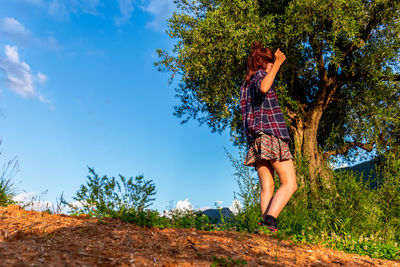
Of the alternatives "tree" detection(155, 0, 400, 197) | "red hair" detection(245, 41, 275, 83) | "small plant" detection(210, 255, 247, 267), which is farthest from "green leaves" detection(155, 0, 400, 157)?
"small plant" detection(210, 255, 247, 267)

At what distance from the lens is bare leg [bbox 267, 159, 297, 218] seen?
16.9 ft

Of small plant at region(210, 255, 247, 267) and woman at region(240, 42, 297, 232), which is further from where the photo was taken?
woman at region(240, 42, 297, 232)

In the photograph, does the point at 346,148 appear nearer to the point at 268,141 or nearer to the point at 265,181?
the point at 265,181

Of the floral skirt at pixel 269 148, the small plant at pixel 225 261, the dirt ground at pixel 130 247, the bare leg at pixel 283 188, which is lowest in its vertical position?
the small plant at pixel 225 261

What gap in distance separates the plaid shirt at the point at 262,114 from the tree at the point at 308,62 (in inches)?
160

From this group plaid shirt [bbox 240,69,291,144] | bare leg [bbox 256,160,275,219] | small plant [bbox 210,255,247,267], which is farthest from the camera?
bare leg [bbox 256,160,275,219]

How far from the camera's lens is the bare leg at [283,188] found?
5.16m

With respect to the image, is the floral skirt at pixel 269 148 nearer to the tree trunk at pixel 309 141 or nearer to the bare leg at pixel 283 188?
the bare leg at pixel 283 188

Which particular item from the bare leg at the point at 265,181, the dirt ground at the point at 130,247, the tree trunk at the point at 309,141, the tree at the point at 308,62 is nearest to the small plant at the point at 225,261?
the dirt ground at the point at 130,247

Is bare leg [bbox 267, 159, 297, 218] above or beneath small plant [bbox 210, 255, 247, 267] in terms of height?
above

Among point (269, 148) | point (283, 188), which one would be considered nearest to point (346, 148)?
point (283, 188)

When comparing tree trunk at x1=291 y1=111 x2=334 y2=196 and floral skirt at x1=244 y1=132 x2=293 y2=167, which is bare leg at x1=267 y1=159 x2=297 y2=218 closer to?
floral skirt at x1=244 y1=132 x2=293 y2=167

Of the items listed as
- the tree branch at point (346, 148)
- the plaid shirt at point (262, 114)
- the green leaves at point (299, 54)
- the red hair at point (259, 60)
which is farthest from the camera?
the tree branch at point (346, 148)

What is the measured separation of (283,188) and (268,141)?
77cm
